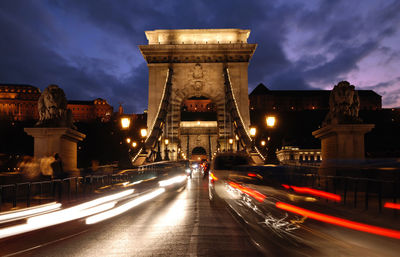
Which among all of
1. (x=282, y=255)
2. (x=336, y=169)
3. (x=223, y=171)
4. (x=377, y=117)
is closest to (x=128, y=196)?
(x=223, y=171)

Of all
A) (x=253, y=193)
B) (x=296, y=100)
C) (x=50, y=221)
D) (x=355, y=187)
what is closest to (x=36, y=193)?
(x=50, y=221)

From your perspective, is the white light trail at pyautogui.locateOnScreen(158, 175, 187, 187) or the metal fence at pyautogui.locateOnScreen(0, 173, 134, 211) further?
the white light trail at pyautogui.locateOnScreen(158, 175, 187, 187)

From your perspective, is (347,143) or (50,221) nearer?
(50,221)

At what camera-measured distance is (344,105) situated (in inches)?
642

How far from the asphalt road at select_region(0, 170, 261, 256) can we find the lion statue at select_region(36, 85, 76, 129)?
7.57 meters

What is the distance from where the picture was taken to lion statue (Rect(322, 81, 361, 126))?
53.0ft

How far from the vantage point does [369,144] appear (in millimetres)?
76812

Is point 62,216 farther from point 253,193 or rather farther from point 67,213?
point 253,193

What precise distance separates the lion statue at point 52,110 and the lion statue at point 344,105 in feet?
39.0

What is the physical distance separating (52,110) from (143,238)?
35.4 ft

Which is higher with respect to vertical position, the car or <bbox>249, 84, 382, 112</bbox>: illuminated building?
<bbox>249, 84, 382, 112</bbox>: illuminated building

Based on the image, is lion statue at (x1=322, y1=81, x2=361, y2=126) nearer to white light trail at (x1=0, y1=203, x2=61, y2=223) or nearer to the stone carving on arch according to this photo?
white light trail at (x1=0, y1=203, x2=61, y2=223)

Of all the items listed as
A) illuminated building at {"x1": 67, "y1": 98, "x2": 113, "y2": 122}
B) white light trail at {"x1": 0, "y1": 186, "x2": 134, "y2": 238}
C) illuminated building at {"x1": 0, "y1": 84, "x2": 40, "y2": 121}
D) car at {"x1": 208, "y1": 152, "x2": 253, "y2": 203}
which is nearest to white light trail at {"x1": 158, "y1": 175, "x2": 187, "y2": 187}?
car at {"x1": 208, "y1": 152, "x2": 253, "y2": 203}

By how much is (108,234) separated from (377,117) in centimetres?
12175
